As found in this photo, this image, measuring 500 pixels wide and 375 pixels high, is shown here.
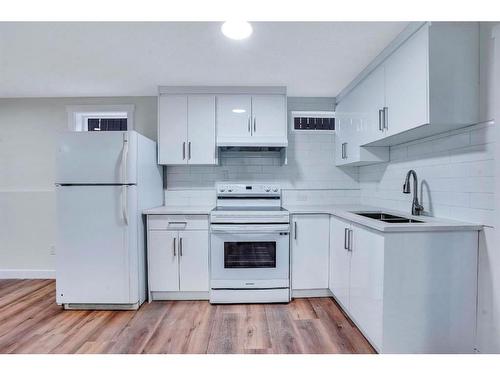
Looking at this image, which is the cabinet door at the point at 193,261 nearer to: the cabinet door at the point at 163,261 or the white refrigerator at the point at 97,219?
the cabinet door at the point at 163,261

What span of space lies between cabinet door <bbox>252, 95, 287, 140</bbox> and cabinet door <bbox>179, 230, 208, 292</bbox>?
4.25 ft

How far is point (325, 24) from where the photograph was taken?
1.77 m

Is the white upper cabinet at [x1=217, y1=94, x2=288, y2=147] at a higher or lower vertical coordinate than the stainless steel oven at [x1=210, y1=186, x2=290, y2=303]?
higher

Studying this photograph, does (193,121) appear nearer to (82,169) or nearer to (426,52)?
(82,169)

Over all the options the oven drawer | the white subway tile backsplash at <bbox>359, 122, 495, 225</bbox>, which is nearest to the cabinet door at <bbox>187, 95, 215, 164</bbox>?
the oven drawer

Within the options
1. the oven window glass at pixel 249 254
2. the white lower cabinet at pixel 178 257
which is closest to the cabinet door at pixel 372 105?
the oven window glass at pixel 249 254

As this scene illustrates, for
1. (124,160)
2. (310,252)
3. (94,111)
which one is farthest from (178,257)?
(94,111)

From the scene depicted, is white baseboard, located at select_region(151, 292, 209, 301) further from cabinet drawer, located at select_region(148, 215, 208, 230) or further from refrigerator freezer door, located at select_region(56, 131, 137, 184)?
refrigerator freezer door, located at select_region(56, 131, 137, 184)

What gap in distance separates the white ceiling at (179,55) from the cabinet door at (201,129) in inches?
7.9

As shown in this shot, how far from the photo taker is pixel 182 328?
2111 millimetres

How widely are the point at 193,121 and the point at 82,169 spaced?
1185mm

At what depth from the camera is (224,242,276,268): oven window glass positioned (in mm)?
2510

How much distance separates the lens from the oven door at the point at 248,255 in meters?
2.49

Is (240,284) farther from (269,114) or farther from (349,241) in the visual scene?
(269,114)
